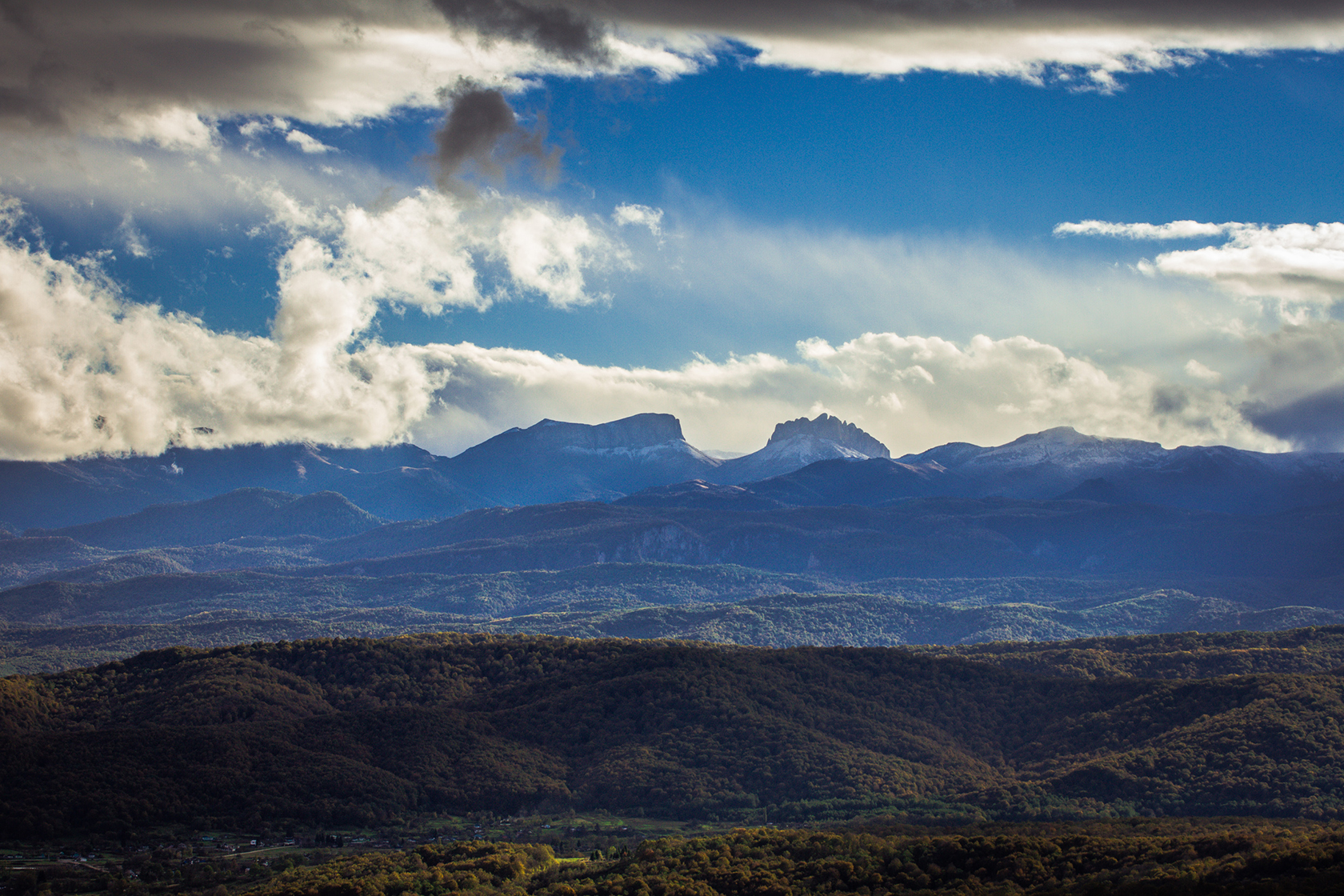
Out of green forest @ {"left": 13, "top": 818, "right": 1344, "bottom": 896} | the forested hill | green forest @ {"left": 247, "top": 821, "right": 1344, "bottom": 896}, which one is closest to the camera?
green forest @ {"left": 247, "top": 821, "right": 1344, "bottom": 896}

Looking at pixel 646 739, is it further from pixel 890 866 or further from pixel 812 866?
pixel 890 866

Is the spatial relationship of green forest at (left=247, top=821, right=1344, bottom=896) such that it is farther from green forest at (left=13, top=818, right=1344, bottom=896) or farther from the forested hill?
the forested hill

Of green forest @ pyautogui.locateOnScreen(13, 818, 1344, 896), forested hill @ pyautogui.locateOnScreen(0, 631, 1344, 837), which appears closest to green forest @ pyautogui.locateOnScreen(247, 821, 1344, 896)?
green forest @ pyautogui.locateOnScreen(13, 818, 1344, 896)

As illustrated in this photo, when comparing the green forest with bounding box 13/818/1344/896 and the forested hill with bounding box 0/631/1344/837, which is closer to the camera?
the green forest with bounding box 13/818/1344/896

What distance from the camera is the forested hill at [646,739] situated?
131625 mm

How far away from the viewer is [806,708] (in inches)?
6772

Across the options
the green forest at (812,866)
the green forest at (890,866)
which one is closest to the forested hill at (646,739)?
the green forest at (812,866)

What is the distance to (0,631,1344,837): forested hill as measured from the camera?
5182 inches

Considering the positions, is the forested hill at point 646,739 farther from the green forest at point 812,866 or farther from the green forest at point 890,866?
the green forest at point 890,866

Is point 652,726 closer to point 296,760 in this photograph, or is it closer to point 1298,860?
point 296,760

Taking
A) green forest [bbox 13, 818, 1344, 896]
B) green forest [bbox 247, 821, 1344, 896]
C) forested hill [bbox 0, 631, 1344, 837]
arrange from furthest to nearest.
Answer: forested hill [bbox 0, 631, 1344, 837]
green forest [bbox 13, 818, 1344, 896]
green forest [bbox 247, 821, 1344, 896]

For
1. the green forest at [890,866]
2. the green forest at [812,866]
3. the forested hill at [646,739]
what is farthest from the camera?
the forested hill at [646,739]

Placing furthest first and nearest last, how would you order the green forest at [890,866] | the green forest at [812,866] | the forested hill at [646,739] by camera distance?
1. the forested hill at [646,739]
2. the green forest at [812,866]
3. the green forest at [890,866]

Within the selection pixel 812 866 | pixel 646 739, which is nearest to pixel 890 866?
pixel 812 866
